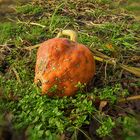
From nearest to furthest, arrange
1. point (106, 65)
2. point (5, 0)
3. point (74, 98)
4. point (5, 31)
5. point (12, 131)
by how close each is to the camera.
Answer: point (12, 131)
point (74, 98)
point (106, 65)
point (5, 31)
point (5, 0)

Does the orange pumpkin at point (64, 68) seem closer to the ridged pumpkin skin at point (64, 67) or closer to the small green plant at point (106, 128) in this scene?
the ridged pumpkin skin at point (64, 67)

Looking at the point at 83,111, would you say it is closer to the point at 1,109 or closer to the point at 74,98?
the point at 74,98

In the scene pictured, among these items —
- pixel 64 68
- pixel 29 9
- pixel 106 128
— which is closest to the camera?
pixel 106 128

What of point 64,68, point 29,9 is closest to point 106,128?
point 64,68

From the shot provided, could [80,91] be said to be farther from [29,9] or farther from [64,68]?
[29,9]

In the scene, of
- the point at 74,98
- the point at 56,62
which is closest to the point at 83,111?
the point at 74,98

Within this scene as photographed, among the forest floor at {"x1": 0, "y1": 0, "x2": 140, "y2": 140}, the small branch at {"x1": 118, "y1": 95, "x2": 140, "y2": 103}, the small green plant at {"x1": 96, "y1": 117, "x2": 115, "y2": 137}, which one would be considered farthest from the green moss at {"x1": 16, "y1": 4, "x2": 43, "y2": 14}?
the small green plant at {"x1": 96, "y1": 117, "x2": 115, "y2": 137}

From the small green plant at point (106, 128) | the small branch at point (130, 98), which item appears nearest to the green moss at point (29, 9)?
the small branch at point (130, 98)

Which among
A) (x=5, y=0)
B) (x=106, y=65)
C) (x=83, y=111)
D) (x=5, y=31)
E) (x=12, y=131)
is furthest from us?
(x=5, y=0)
